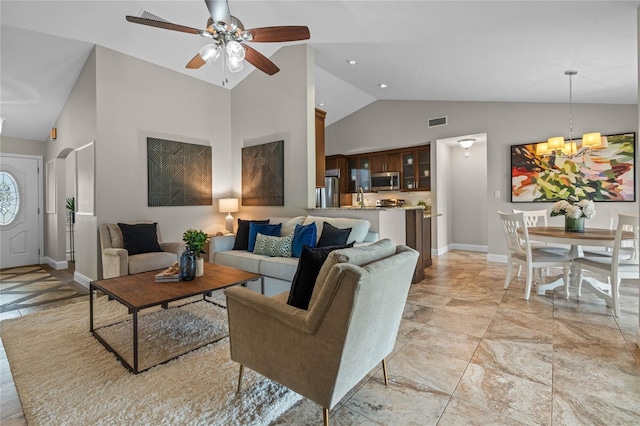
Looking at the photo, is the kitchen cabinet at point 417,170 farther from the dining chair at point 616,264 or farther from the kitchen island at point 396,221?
the dining chair at point 616,264

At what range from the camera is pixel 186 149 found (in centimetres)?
502

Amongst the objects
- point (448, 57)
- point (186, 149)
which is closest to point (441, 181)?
point (448, 57)

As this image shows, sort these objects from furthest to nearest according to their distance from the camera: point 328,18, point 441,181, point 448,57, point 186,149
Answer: point 441,181 < point 186,149 < point 448,57 < point 328,18

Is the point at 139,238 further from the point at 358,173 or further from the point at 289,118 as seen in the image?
the point at 358,173

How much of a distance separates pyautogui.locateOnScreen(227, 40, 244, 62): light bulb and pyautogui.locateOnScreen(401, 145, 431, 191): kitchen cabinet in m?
5.01

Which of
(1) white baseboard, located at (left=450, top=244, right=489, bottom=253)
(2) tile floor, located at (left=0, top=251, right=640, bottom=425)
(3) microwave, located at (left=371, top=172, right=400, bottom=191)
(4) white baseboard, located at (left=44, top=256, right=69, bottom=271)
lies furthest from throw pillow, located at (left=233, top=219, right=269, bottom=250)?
(1) white baseboard, located at (left=450, top=244, right=489, bottom=253)

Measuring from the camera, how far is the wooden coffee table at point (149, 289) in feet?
6.98

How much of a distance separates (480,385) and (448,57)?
3560 mm

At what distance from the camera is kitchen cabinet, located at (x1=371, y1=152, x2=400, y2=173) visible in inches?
284

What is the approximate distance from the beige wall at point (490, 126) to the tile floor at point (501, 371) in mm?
2637

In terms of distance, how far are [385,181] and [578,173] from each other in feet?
11.5

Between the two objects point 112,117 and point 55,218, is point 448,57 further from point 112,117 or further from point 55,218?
point 55,218

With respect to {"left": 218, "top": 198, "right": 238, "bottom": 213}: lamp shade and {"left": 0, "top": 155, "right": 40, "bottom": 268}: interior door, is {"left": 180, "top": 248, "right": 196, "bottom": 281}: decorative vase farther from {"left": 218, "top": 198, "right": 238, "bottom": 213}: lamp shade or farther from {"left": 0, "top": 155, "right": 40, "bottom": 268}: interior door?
{"left": 0, "top": 155, "right": 40, "bottom": 268}: interior door

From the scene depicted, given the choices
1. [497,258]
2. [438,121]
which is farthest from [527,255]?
[438,121]
